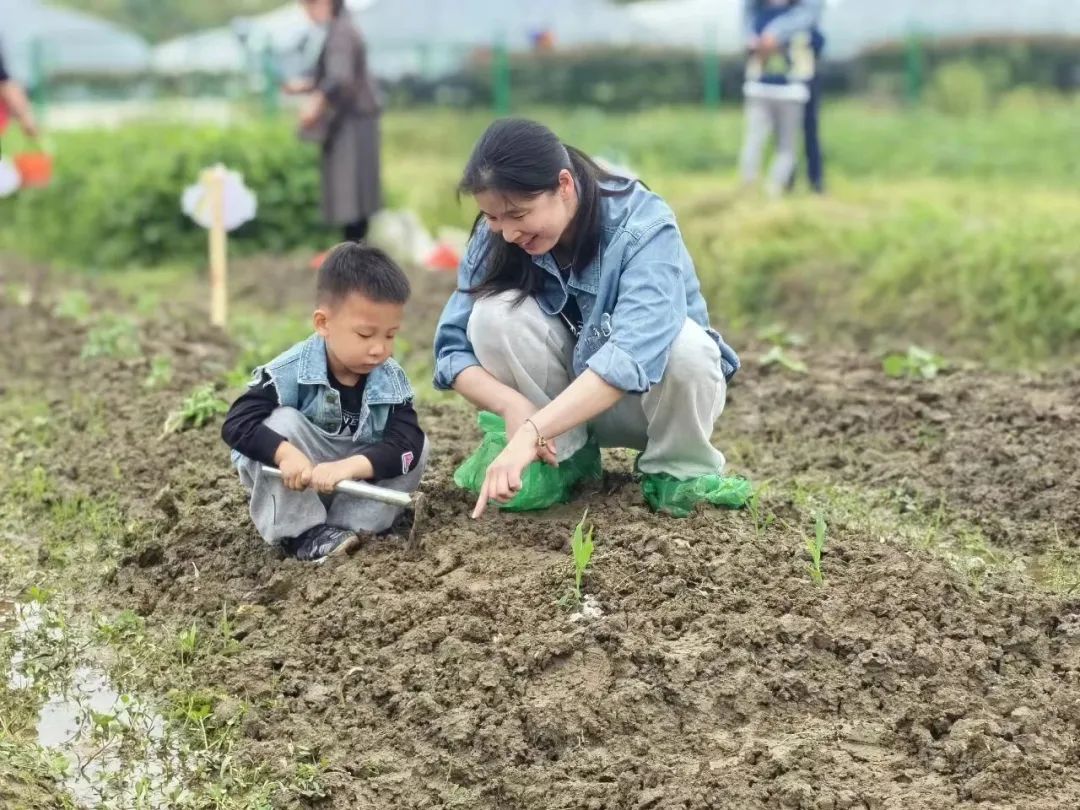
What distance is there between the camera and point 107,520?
4672 millimetres

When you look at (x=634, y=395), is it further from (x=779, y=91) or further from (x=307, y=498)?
(x=779, y=91)

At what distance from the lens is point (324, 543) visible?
13.1 feet

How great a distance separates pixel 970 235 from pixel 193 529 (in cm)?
475

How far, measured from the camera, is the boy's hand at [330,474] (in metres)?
3.75

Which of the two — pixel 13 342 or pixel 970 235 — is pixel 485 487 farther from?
pixel 970 235

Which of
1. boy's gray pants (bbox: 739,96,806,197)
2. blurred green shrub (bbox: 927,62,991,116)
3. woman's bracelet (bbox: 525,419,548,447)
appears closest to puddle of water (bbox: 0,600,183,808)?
woman's bracelet (bbox: 525,419,548,447)

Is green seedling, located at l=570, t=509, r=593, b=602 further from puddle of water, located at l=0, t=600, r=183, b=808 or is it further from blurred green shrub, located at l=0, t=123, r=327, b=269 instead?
blurred green shrub, located at l=0, t=123, r=327, b=269

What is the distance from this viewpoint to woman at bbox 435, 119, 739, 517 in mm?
3588

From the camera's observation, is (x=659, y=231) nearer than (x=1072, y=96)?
Yes

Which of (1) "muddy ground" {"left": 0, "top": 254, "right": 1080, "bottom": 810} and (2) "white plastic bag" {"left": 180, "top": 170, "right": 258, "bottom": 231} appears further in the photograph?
(2) "white plastic bag" {"left": 180, "top": 170, "right": 258, "bottom": 231}

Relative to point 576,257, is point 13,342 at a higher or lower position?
lower

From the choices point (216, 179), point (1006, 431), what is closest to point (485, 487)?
point (1006, 431)

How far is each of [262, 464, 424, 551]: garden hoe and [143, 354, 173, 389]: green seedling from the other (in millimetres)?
2060

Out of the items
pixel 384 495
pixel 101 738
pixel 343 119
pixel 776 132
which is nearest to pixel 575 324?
pixel 384 495
